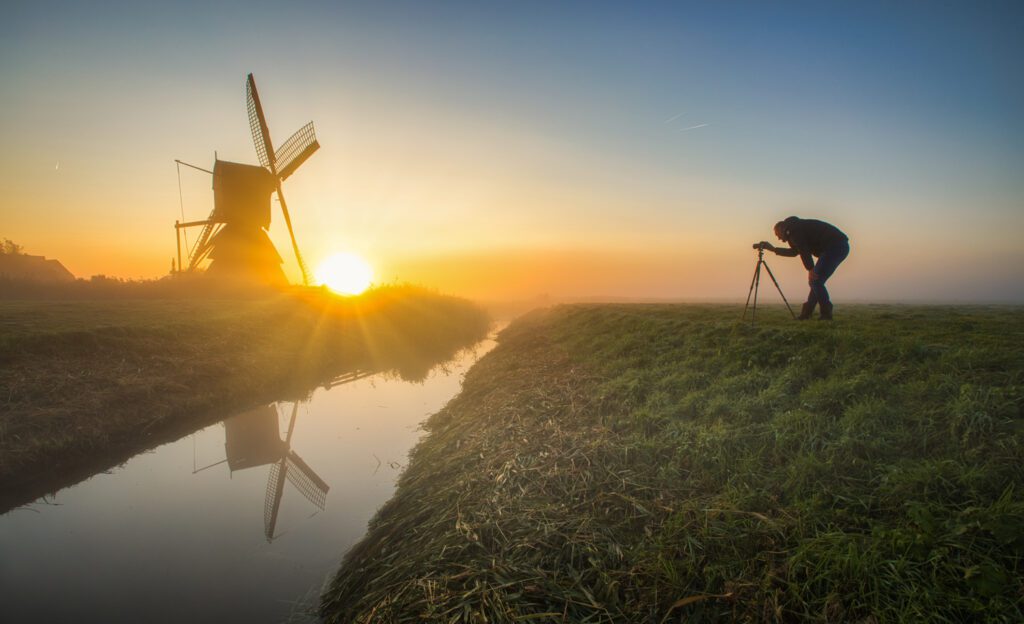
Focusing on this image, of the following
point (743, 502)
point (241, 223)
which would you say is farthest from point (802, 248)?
point (241, 223)

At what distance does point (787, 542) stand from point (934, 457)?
2.26 metres

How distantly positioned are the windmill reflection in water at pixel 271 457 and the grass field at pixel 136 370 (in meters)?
0.99

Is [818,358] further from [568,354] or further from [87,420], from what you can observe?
[87,420]

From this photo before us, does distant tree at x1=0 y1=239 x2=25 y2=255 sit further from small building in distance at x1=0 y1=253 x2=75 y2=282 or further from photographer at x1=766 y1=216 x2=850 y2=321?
photographer at x1=766 y1=216 x2=850 y2=321

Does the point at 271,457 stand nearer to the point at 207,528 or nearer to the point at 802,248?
the point at 207,528

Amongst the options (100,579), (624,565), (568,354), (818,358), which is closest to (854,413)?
(818,358)

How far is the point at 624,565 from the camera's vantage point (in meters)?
4.15

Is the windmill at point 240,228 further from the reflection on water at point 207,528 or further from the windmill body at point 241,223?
the reflection on water at point 207,528

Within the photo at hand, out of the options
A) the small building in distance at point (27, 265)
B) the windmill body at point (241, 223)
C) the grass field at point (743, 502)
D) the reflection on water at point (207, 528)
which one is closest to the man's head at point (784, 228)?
the grass field at point (743, 502)

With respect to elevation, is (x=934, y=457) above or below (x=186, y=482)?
above

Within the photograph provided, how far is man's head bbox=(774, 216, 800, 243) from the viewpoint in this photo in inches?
453

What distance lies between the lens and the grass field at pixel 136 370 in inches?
359

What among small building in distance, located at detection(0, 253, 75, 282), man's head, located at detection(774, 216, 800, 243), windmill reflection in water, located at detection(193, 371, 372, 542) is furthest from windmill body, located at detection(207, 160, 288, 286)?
man's head, located at detection(774, 216, 800, 243)

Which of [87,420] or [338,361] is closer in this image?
[87,420]
